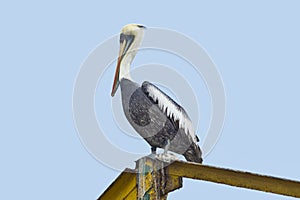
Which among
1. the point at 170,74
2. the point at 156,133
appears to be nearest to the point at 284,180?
the point at 170,74

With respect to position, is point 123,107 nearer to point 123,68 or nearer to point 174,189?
point 123,68

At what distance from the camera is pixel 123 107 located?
11.1m

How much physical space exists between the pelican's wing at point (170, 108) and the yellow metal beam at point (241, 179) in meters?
4.53

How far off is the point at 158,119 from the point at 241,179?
4652mm

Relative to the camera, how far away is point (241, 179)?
6434mm

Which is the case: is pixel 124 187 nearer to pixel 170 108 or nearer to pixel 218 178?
pixel 218 178

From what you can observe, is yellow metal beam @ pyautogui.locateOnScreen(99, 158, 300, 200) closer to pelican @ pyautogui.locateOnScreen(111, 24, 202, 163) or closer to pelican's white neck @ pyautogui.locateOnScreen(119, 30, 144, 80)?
pelican @ pyautogui.locateOnScreen(111, 24, 202, 163)

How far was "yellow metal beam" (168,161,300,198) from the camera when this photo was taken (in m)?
6.39

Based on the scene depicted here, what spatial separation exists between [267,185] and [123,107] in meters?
4.79

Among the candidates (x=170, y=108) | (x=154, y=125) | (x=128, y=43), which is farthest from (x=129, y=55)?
(x=154, y=125)

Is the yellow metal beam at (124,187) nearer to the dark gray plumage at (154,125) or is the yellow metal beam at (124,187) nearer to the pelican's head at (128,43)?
the dark gray plumage at (154,125)

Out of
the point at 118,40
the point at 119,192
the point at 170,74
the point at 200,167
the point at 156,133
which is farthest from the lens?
the point at 118,40

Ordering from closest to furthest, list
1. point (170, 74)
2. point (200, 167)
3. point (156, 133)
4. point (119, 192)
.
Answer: point (200, 167), point (119, 192), point (170, 74), point (156, 133)

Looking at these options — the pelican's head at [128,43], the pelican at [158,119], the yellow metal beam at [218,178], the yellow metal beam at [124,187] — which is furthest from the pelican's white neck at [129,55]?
the yellow metal beam at [218,178]
